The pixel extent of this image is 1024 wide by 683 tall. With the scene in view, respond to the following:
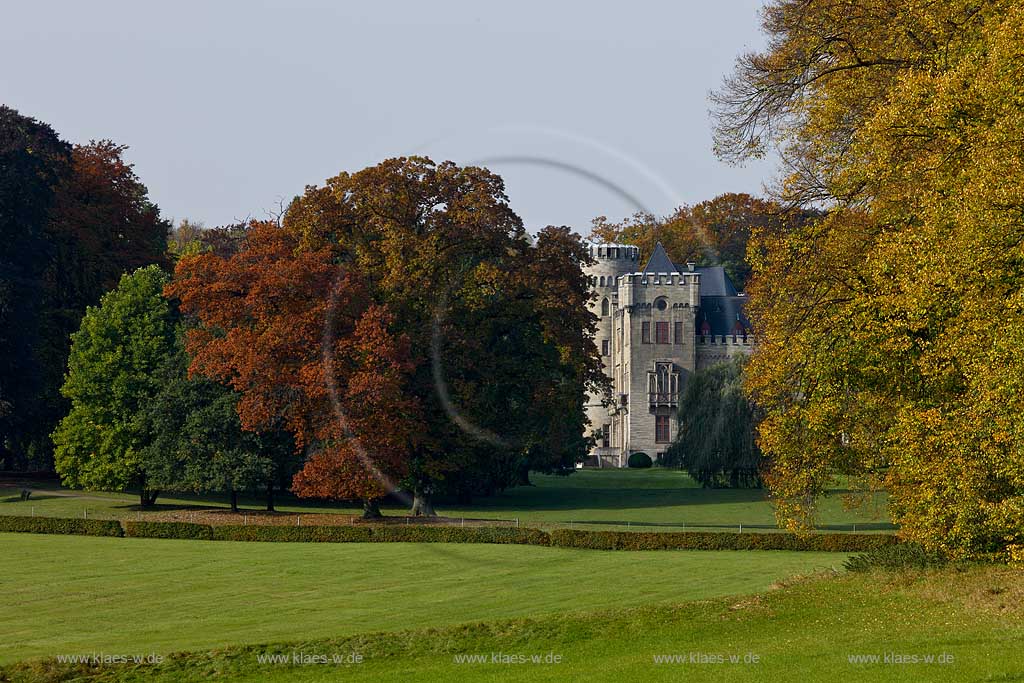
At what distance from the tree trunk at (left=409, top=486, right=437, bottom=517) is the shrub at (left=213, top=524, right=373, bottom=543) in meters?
8.51

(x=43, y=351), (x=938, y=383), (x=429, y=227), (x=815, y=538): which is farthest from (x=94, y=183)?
(x=938, y=383)

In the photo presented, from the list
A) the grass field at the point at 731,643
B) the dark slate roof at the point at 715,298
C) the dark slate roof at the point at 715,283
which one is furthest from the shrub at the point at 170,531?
the dark slate roof at the point at 715,283

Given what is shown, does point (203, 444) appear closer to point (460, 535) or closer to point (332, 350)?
point (332, 350)

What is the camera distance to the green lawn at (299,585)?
2672 cm

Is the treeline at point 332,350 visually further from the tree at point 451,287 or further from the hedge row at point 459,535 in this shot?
the hedge row at point 459,535

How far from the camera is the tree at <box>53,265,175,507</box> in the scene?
6103 centimetres

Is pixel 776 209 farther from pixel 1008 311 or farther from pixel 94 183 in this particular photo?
pixel 94 183

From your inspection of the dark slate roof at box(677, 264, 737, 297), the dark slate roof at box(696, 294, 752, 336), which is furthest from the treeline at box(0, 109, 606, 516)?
the dark slate roof at box(677, 264, 737, 297)

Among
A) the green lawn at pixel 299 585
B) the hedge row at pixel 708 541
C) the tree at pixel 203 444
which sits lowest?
the green lawn at pixel 299 585

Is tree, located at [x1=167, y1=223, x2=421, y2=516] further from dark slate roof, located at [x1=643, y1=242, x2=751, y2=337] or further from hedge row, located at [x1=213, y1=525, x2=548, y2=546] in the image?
dark slate roof, located at [x1=643, y1=242, x2=751, y2=337]

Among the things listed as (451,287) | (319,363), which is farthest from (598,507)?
(319,363)

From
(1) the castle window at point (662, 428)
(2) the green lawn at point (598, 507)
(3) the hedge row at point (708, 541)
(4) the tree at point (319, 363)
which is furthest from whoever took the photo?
(1) the castle window at point (662, 428)

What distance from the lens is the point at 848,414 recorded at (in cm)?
2798

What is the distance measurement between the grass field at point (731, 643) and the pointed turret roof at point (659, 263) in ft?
269
